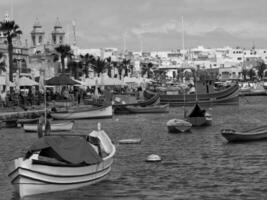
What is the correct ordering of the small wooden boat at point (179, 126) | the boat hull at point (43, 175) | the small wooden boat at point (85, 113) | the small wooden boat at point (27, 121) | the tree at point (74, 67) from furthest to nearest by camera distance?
the tree at point (74, 67) < the small wooden boat at point (85, 113) < the small wooden boat at point (27, 121) < the small wooden boat at point (179, 126) < the boat hull at point (43, 175)

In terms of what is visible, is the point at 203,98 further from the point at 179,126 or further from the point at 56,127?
the point at 56,127

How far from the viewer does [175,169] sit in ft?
119

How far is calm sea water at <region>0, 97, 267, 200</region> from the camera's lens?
2961 cm

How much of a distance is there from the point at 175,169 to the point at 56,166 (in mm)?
10451

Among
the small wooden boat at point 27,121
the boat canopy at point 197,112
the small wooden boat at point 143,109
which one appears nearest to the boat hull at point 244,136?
the boat canopy at point 197,112

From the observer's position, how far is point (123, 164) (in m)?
38.1

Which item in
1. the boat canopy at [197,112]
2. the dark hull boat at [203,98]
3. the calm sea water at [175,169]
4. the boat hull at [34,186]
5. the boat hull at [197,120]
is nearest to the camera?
the boat hull at [34,186]

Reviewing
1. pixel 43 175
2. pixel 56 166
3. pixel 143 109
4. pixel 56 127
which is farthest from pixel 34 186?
pixel 143 109

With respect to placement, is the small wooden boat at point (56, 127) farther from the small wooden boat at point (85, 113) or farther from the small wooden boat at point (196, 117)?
the small wooden boat at point (196, 117)

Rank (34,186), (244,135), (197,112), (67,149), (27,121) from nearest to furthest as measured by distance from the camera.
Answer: (34,186) < (67,149) < (244,135) < (27,121) < (197,112)

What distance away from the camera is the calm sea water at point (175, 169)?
29.6 metres

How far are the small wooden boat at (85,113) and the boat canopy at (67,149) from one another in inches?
1524

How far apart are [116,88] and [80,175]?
12187 centimetres

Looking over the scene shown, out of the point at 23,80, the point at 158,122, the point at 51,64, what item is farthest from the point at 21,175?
the point at 51,64
